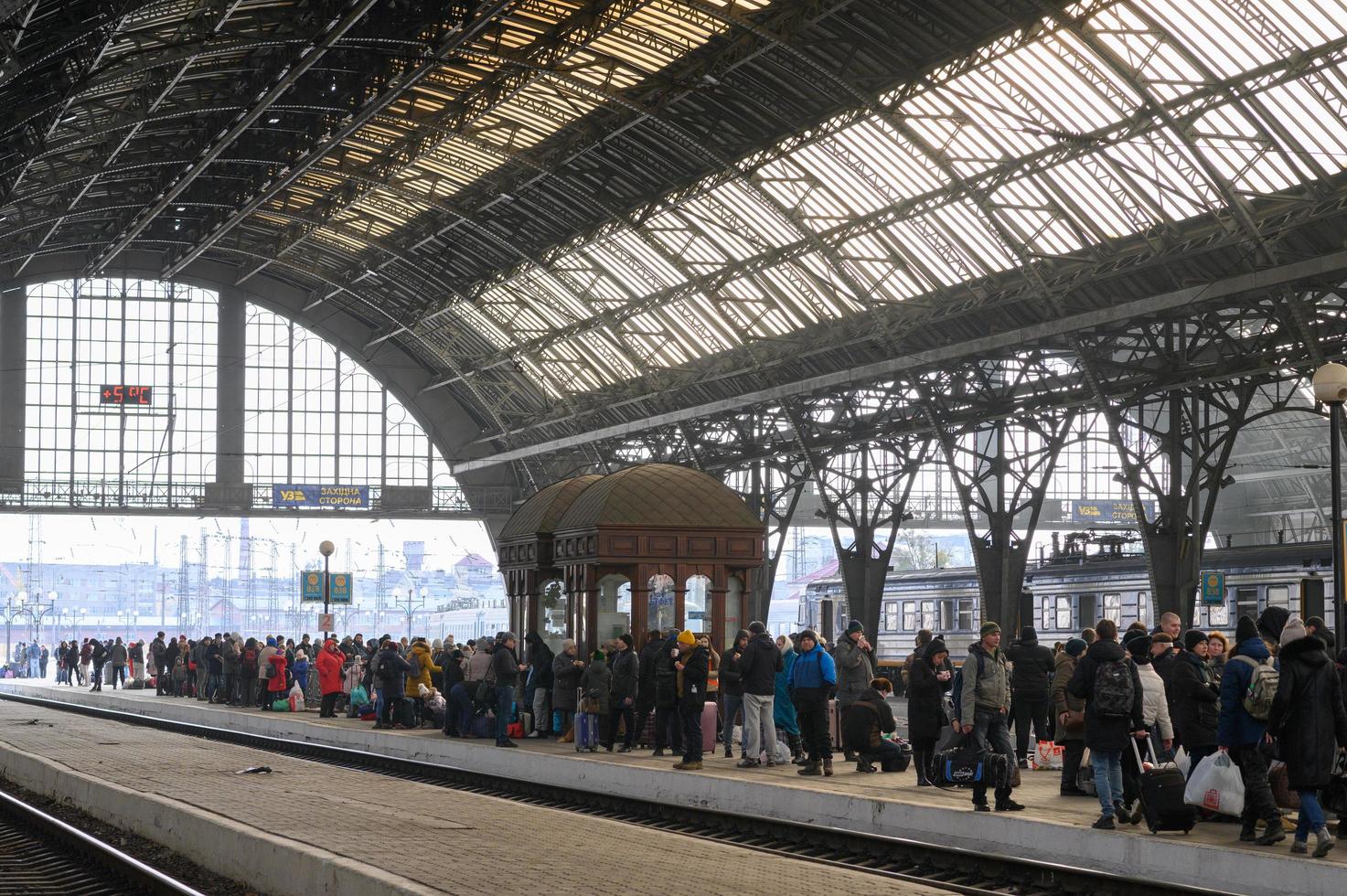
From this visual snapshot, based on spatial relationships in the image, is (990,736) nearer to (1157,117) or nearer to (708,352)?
(1157,117)

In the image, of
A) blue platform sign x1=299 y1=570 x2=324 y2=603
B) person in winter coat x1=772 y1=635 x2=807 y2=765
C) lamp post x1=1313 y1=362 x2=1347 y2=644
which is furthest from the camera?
blue platform sign x1=299 y1=570 x2=324 y2=603

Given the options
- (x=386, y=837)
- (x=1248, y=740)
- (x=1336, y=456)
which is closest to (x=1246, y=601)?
(x=1336, y=456)

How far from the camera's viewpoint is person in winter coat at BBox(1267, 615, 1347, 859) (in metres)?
11.5

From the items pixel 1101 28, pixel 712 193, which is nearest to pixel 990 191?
pixel 1101 28

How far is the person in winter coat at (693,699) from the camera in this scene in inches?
780

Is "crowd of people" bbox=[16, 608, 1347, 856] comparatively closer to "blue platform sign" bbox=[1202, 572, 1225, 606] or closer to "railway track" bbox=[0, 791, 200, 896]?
"railway track" bbox=[0, 791, 200, 896]

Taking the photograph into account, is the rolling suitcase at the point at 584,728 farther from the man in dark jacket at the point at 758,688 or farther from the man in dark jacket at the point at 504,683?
the man in dark jacket at the point at 758,688

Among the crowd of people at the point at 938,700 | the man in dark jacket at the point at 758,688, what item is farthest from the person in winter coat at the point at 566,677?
the man in dark jacket at the point at 758,688

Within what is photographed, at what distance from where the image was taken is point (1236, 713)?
1250cm

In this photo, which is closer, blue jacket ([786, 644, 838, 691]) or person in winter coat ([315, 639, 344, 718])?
blue jacket ([786, 644, 838, 691])

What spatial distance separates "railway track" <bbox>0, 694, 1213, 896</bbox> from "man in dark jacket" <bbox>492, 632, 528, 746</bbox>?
2.56ft

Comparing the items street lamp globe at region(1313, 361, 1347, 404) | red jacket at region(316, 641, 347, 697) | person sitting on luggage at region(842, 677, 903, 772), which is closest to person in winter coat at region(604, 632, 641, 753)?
person sitting on luggage at region(842, 677, 903, 772)

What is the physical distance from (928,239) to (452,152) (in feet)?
48.1

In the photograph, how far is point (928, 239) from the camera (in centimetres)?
3444
